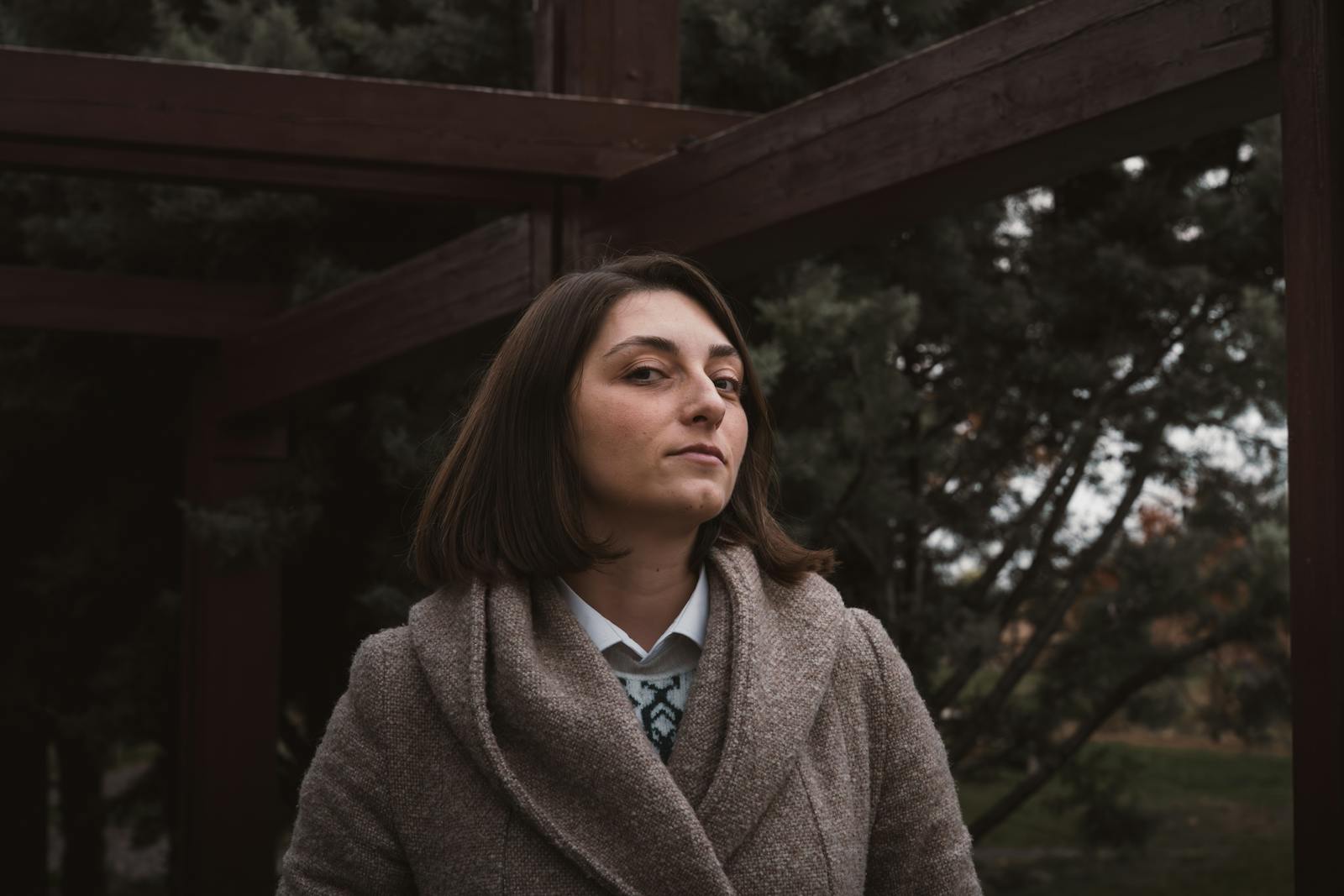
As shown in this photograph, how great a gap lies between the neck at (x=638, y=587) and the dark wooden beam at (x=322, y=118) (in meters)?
1.94

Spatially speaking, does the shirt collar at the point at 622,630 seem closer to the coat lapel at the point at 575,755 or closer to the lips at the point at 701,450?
the coat lapel at the point at 575,755

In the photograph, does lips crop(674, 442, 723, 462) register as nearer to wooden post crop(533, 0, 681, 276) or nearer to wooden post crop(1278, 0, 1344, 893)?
wooden post crop(1278, 0, 1344, 893)

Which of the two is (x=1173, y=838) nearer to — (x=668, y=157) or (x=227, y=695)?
(x=227, y=695)

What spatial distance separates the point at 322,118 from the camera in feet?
11.4

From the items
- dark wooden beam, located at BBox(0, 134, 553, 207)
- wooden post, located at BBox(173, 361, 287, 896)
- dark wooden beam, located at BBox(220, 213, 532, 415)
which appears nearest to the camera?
dark wooden beam, located at BBox(0, 134, 553, 207)

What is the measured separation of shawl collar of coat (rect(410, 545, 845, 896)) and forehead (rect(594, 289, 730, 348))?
283 millimetres

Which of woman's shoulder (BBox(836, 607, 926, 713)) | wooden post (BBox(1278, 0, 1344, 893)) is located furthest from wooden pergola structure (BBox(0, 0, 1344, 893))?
woman's shoulder (BBox(836, 607, 926, 713))

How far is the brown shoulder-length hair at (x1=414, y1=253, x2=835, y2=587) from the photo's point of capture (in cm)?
178

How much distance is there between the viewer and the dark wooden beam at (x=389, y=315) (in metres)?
3.86

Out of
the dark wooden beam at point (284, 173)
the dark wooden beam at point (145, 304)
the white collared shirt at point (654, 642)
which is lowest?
the white collared shirt at point (654, 642)

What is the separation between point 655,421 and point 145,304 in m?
4.23

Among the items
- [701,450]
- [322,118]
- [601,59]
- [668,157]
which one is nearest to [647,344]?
[701,450]

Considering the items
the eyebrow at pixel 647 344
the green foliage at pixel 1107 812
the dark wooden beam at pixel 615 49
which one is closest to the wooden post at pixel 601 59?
the dark wooden beam at pixel 615 49

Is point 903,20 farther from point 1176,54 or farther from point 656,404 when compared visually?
point 656,404
